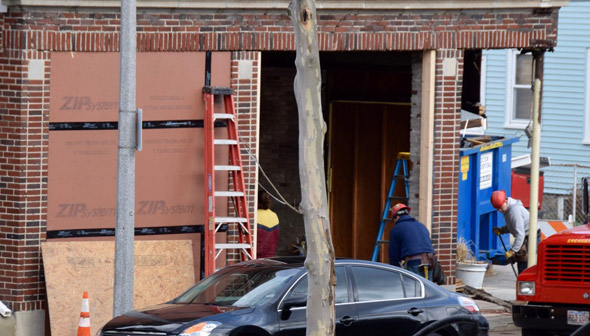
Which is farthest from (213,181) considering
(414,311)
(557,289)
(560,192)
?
(560,192)

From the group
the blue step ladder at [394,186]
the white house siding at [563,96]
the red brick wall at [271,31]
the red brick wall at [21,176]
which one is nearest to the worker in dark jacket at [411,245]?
the blue step ladder at [394,186]

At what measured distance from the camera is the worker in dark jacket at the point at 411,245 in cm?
1561

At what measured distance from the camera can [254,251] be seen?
16125mm

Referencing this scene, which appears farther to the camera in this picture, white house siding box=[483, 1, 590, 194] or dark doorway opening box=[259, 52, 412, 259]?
white house siding box=[483, 1, 590, 194]

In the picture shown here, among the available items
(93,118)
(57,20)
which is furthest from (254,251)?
(57,20)

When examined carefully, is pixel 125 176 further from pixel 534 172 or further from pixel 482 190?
pixel 482 190

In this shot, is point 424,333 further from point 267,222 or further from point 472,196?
point 472,196

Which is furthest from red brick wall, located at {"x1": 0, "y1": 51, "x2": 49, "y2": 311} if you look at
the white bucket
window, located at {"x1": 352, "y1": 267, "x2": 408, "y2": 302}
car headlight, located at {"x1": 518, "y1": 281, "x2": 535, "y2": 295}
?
the white bucket

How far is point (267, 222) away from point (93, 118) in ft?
10.5

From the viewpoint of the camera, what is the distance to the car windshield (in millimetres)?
11617

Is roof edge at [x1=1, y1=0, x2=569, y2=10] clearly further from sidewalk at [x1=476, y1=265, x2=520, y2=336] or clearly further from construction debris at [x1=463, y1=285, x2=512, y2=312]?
sidewalk at [x1=476, y1=265, x2=520, y2=336]

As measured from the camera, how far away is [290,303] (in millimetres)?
11453

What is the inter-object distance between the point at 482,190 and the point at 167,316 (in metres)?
9.84

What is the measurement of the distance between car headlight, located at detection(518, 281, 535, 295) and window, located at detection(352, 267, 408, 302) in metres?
1.95
